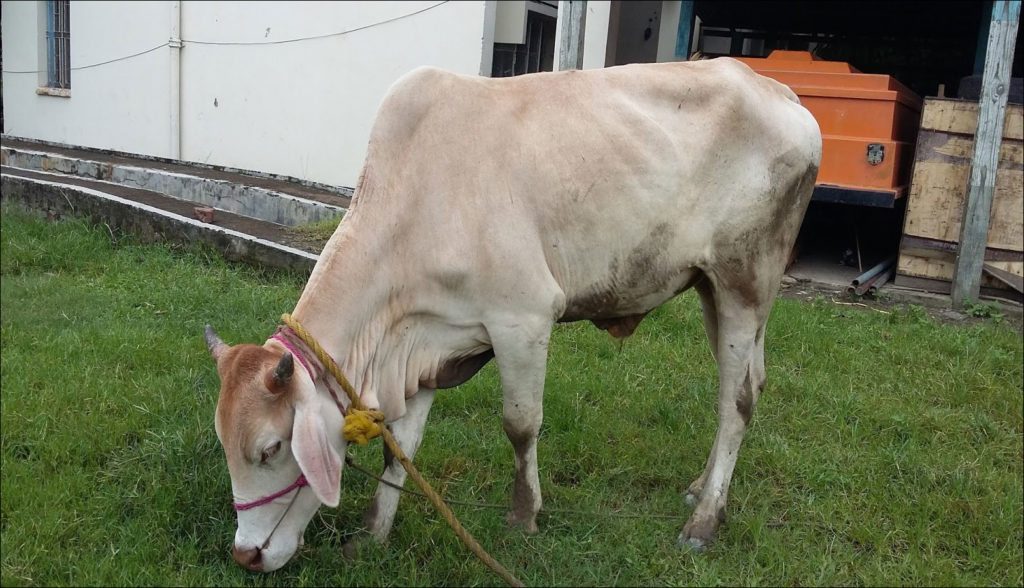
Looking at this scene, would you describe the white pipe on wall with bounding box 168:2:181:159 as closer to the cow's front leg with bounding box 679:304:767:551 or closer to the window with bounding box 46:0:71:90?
the window with bounding box 46:0:71:90

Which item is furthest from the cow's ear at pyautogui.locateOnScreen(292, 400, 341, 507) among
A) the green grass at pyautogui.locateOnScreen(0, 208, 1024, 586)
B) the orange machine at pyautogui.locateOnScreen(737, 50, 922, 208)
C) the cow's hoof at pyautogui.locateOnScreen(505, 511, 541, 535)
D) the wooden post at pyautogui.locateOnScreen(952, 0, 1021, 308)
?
the wooden post at pyautogui.locateOnScreen(952, 0, 1021, 308)

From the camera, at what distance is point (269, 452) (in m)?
2.69

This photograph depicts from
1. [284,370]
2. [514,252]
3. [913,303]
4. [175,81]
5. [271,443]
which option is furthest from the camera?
[175,81]

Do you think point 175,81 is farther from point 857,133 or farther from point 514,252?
point 514,252

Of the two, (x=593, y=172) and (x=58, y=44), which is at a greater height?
(x=58, y=44)

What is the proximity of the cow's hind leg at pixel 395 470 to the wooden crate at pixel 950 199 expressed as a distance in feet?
17.6

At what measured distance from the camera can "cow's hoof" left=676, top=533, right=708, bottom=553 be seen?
136 inches

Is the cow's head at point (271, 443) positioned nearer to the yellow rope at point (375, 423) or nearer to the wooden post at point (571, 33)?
the yellow rope at point (375, 423)

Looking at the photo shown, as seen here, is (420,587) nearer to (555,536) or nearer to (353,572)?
(353,572)

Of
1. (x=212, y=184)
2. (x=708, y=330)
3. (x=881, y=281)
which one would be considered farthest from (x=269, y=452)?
(x=212, y=184)

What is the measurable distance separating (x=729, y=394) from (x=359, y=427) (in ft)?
5.28

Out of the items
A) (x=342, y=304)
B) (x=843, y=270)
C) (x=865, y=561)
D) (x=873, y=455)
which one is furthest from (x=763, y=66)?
(x=342, y=304)

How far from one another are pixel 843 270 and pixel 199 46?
8.08 m

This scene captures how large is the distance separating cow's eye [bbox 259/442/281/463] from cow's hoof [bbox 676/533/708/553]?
166cm
